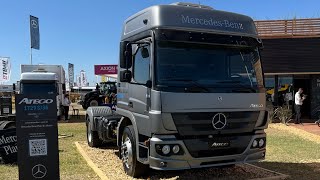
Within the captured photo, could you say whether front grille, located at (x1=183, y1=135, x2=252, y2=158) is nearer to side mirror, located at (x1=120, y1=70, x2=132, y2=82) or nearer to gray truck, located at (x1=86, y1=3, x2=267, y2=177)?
gray truck, located at (x1=86, y1=3, x2=267, y2=177)

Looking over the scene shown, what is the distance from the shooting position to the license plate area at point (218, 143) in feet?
22.8

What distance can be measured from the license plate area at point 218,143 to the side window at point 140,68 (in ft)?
5.00

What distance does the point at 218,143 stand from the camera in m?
6.99

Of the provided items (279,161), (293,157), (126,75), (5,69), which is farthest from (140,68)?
(5,69)

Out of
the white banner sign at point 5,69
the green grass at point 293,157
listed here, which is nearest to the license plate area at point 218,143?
the green grass at point 293,157

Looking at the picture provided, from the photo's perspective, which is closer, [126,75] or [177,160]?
[177,160]

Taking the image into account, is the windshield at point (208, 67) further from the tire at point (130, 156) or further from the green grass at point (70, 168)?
the green grass at point (70, 168)

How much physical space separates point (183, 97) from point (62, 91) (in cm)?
1949

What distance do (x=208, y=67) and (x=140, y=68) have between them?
124cm

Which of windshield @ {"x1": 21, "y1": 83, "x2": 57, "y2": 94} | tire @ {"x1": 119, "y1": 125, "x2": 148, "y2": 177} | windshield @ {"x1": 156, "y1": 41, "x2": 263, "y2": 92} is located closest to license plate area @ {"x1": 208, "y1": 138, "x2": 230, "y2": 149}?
windshield @ {"x1": 156, "y1": 41, "x2": 263, "y2": 92}

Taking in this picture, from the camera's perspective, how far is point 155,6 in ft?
23.4

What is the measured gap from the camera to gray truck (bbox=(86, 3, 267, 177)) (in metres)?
6.75

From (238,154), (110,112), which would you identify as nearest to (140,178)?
(238,154)

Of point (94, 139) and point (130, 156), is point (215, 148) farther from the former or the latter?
point (94, 139)
